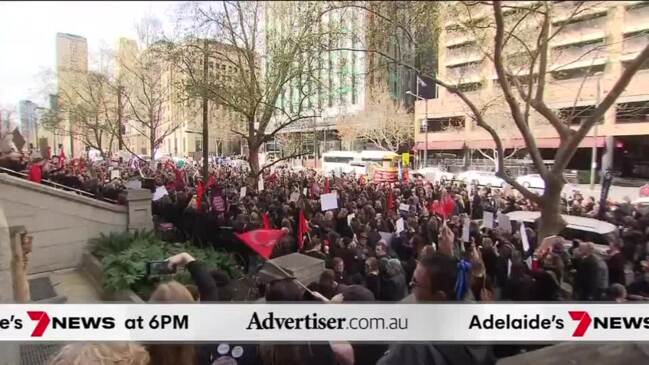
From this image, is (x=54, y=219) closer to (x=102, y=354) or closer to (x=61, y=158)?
(x=61, y=158)

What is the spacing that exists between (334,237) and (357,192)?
0.28m

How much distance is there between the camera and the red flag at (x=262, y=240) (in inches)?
85.1

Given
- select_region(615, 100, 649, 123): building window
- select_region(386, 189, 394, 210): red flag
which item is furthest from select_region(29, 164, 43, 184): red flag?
select_region(615, 100, 649, 123): building window

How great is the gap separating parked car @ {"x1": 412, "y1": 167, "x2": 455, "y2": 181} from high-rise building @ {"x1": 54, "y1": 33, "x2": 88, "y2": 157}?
1783mm

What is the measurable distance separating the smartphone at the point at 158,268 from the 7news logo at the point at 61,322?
0.27 meters

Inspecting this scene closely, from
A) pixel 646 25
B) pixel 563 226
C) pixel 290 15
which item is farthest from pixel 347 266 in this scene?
pixel 646 25

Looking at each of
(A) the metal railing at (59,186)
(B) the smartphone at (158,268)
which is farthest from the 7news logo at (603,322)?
(A) the metal railing at (59,186)

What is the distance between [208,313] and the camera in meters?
1.97

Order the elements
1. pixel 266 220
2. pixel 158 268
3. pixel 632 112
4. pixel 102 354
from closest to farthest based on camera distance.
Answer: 1. pixel 102 354
2. pixel 632 112
3. pixel 158 268
4. pixel 266 220

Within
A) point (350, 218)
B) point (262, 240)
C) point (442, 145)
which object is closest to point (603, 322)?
point (442, 145)

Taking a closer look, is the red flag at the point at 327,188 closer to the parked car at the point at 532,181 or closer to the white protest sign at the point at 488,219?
the white protest sign at the point at 488,219

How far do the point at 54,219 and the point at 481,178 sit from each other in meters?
2.21

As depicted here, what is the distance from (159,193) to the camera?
7.68 feet

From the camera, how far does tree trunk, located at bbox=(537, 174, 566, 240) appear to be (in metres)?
1.98
